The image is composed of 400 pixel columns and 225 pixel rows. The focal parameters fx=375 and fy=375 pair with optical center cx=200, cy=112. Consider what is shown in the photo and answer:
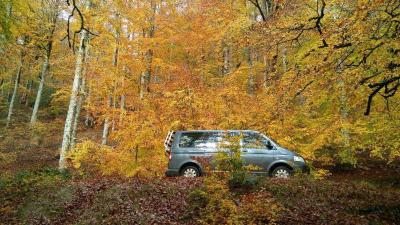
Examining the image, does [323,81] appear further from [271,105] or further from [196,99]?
[196,99]

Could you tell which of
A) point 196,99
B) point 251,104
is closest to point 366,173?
point 251,104

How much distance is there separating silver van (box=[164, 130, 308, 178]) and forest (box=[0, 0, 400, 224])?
75 centimetres

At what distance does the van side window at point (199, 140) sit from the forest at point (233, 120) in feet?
3.31

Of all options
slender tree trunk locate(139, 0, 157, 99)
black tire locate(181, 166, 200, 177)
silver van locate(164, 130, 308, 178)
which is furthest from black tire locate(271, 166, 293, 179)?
slender tree trunk locate(139, 0, 157, 99)

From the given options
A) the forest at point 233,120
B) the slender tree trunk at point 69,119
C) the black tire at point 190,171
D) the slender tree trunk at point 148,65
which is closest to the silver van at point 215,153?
the black tire at point 190,171

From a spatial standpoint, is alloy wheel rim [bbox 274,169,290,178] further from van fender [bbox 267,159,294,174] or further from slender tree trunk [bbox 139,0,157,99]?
slender tree trunk [bbox 139,0,157,99]

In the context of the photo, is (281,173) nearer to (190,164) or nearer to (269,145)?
(269,145)

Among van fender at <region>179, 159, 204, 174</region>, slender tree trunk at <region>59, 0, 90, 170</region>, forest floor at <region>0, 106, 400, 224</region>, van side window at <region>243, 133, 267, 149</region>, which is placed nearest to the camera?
forest floor at <region>0, 106, 400, 224</region>

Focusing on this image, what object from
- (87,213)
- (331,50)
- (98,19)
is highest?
(98,19)

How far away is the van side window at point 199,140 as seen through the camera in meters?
14.2

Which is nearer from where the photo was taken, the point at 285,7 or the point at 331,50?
the point at 331,50

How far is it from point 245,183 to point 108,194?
379cm

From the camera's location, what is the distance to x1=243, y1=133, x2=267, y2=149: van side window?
44.4 feet

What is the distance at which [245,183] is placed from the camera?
10.6m
